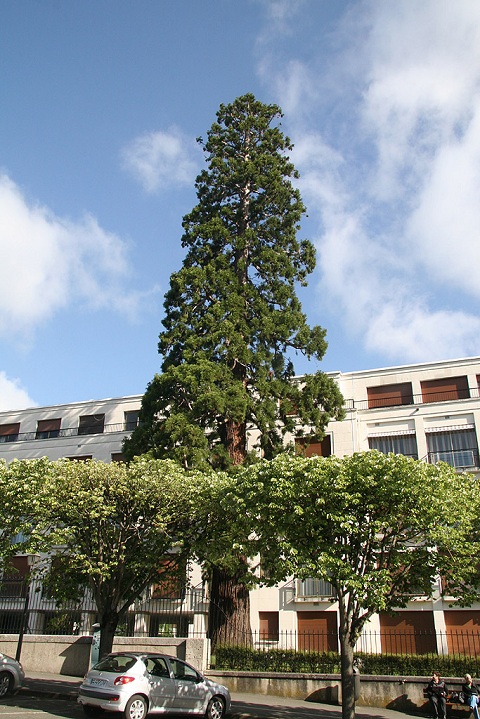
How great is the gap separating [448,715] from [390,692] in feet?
4.71

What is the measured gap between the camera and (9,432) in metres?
37.8

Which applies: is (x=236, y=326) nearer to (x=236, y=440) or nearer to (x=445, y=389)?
(x=236, y=440)

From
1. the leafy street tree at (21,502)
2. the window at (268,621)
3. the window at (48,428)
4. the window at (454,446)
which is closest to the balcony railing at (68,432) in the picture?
the window at (48,428)

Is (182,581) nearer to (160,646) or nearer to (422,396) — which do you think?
(160,646)

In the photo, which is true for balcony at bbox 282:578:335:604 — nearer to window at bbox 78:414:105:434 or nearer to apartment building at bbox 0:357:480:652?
apartment building at bbox 0:357:480:652

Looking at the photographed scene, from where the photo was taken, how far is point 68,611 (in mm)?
21000

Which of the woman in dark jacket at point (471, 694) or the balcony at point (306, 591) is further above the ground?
the balcony at point (306, 591)

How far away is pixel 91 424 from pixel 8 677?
70.0 feet

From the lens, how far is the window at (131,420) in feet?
112

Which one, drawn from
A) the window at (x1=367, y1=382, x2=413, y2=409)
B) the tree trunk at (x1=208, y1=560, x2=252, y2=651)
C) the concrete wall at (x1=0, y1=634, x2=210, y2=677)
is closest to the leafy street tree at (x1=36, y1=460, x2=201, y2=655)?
the concrete wall at (x1=0, y1=634, x2=210, y2=677)

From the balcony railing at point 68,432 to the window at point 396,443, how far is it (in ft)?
43.0

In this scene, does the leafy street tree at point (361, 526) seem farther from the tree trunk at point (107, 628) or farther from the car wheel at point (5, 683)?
the car wheel at point (5, 683)

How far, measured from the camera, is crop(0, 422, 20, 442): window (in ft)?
123

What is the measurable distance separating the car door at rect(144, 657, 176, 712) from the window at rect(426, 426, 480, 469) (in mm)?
18415
